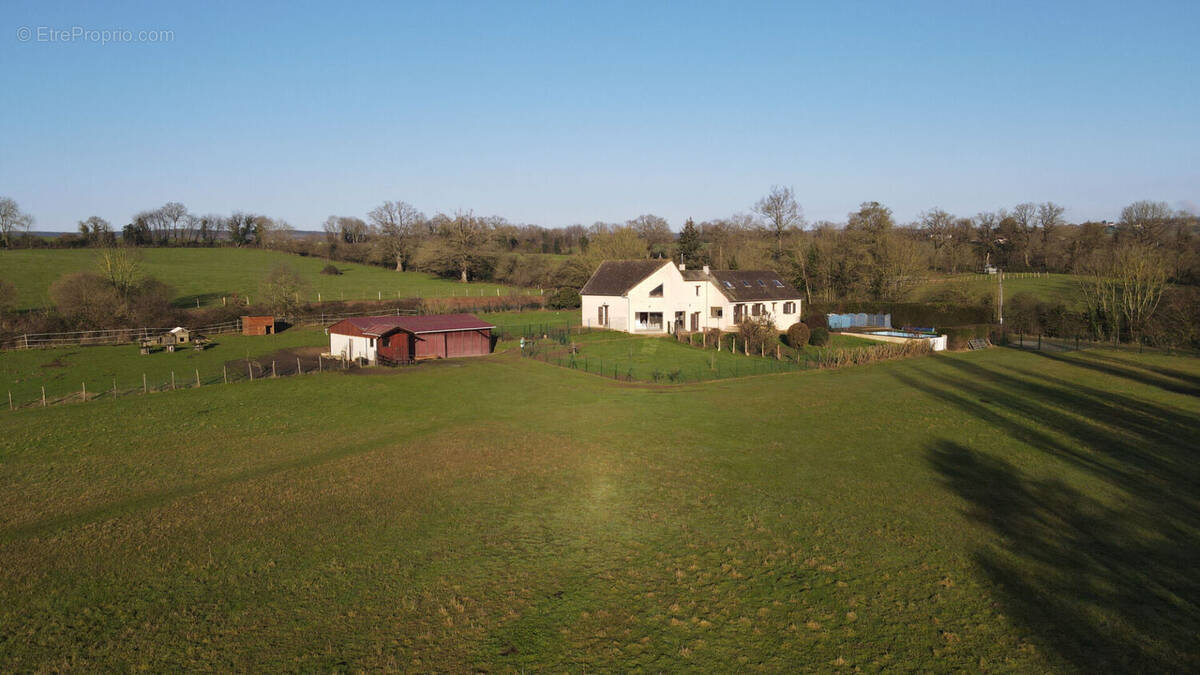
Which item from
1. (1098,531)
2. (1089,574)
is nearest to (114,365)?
(1089,574)

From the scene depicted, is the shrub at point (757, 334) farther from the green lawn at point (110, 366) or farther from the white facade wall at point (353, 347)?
the green lawn at point (110, 366)

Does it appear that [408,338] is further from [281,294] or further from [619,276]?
[281,294]

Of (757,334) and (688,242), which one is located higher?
(688,242)

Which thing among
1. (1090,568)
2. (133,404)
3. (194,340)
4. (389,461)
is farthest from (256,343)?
(1090,568)

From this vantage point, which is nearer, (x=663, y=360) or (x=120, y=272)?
(x=663, y=360)

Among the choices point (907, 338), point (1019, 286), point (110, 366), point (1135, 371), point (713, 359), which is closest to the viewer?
point (1135, 371)

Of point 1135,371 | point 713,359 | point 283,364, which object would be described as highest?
point 283,364
